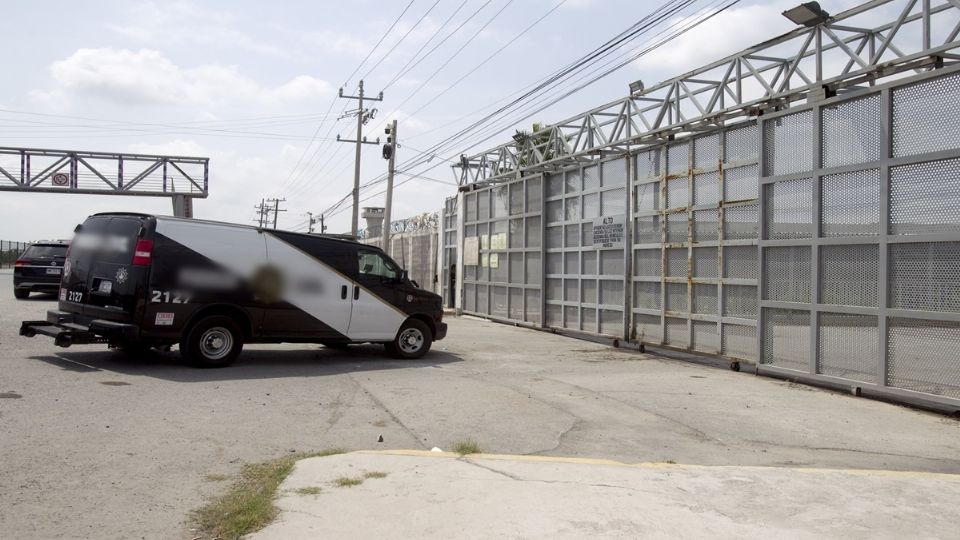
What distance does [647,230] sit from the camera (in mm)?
14672

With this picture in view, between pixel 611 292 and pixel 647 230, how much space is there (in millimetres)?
1812

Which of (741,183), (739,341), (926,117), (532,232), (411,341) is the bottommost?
(411,341)

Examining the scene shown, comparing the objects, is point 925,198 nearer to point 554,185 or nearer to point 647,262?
point 647,262

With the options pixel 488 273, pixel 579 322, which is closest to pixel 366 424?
pixel 579 322

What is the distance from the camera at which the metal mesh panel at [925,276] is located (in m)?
8.48

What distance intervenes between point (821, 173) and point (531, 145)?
32.1 feet

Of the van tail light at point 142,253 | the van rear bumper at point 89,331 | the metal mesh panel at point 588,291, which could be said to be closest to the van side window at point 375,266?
the van tail light at point 142,253

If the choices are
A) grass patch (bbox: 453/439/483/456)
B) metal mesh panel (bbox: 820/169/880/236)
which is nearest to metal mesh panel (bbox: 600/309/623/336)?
metal mesh panel (bbox: 820/169/880/236)

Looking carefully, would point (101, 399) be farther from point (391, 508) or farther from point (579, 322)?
point (579, 322)

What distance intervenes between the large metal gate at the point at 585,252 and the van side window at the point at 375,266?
5415 mm

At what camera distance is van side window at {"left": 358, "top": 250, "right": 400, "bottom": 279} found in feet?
39.2

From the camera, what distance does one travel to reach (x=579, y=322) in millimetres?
17156

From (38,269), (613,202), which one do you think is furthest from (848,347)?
(38,269)

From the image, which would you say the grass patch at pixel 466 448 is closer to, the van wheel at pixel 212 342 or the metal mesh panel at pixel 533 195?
the van wheel at pixel 212 342
